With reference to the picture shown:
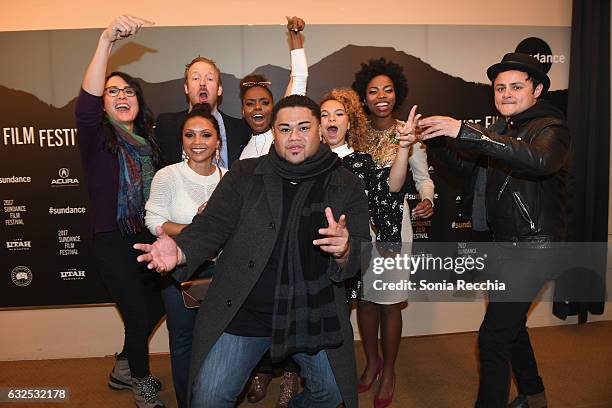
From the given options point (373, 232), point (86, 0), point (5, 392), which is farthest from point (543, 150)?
point (5, 392)

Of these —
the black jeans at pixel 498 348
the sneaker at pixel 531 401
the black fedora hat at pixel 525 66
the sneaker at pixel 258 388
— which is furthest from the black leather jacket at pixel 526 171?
the sneaker at pixel 258 388

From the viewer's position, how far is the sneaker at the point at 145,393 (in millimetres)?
3061

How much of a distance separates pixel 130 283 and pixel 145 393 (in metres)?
0.72

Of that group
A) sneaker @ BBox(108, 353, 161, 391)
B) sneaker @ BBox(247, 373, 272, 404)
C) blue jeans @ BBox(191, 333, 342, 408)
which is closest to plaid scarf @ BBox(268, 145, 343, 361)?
blue jeans @ BBox(191, 333, 342, 408)

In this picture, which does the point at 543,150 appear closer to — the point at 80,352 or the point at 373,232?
the point at 373,232

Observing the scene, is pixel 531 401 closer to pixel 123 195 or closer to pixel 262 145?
pixel 262 145

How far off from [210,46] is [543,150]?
2571 millimetres

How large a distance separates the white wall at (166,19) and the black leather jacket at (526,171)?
1.70 meters

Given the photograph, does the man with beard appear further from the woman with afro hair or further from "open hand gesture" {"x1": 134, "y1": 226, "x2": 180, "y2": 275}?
"open hand gesture" {"x1": 134, "y1": 226, "x2": 180, "y2": 275}

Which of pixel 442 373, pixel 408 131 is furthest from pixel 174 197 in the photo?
pixel 442 373

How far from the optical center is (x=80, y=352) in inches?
159

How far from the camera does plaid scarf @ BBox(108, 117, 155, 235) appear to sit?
9.32 feet

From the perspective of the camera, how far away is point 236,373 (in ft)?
7.04

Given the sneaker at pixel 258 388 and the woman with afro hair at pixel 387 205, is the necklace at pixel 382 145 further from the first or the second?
the sneaker at pixel 258 388
